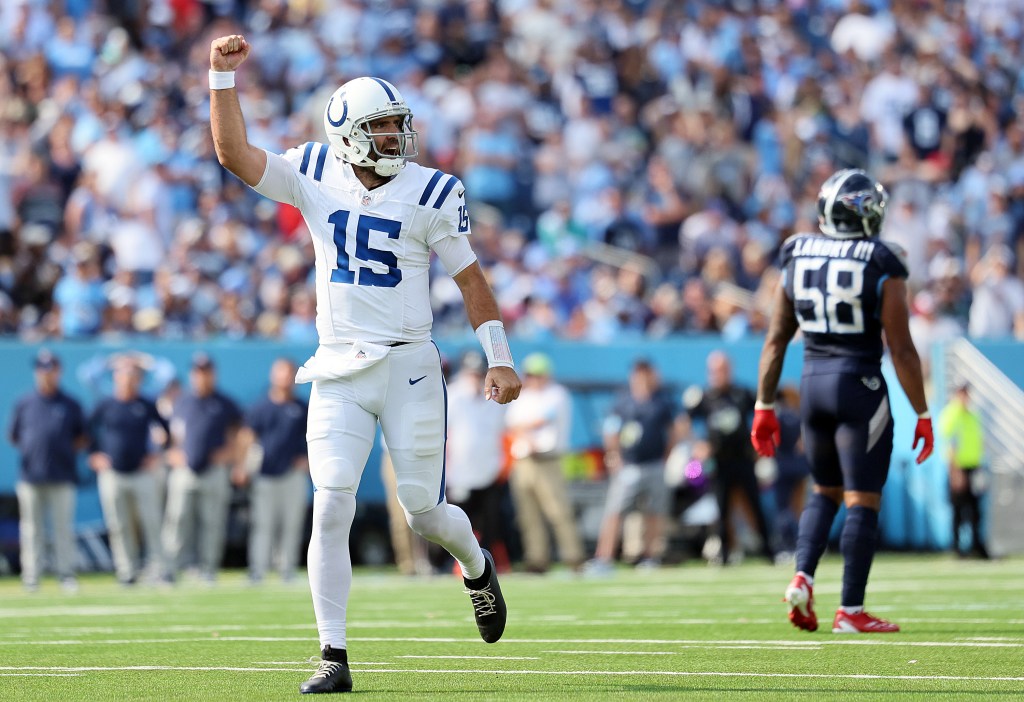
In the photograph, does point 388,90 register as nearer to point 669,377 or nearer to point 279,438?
point 279,438

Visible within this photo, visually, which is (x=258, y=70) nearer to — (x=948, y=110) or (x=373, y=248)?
(x=948, y=110)

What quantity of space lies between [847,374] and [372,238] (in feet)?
8.40

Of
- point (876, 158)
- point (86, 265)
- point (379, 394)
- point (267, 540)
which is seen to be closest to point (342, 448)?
point (379, 394)

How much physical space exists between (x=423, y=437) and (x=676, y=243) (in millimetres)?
13341

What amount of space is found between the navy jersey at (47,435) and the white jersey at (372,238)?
8114mm

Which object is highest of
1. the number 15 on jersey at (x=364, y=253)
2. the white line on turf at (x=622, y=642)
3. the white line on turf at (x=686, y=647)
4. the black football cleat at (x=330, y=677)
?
the number 15 on jersey at (x=364, y=253)

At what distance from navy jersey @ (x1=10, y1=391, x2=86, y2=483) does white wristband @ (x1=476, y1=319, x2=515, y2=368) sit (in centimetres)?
827

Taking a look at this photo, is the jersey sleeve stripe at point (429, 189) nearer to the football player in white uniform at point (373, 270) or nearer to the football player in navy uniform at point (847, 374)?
the football player in white uniform at point (373, 270)

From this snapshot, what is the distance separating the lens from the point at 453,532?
641cm

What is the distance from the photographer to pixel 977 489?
1551 cm

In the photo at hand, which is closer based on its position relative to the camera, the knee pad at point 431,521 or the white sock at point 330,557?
the white sock at point 330,557

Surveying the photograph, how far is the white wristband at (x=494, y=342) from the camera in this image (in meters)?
6.23

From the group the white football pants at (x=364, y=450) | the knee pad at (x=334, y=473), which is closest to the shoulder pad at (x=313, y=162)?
the white football pants at (x=364, y=450)

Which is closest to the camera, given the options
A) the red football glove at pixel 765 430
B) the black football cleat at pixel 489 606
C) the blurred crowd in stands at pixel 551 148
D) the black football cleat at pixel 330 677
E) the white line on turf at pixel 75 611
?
the black football cleat at pixel 330 677
